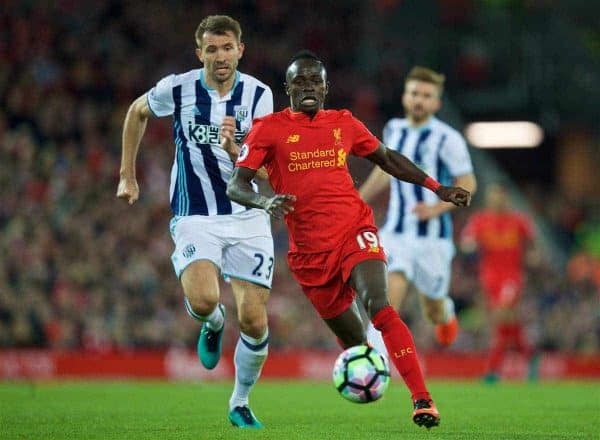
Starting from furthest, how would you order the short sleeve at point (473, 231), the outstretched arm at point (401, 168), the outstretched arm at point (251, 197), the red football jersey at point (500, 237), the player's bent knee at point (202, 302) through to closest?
the red football jersey at point (500, 237) → the short sleeve at point (473, 231) → the player's bent knee at point (202, 302) → the outstretched arm at point (401, 168) → the outstretched arm at point (251, 197)

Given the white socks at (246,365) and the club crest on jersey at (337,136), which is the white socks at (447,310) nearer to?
the white socks at (246,365)

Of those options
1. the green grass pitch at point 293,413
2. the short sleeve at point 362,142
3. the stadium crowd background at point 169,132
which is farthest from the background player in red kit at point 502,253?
the short sleeve at point 362,142

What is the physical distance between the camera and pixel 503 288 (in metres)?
15.7

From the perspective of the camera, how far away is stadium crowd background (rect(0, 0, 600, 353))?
17.0 meters

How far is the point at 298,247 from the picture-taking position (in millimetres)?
7449

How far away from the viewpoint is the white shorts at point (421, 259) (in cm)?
1115

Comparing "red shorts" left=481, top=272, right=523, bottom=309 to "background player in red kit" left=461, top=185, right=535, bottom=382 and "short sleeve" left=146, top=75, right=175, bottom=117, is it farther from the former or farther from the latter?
"short sleeve" left=146, top=75, right=175, bottom=117

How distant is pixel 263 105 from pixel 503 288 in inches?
320

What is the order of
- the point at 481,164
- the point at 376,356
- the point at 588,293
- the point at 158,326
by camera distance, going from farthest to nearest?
the point at 481,164 → the point at 588,293 → the point at 158,326 → the point at 376,356

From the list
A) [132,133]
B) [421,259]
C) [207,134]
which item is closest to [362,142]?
[207,134]

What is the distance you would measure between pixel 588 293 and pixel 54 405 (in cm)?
1067

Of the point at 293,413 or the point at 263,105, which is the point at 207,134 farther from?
the point at 293,413

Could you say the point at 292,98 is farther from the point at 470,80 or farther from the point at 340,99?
the point at 470,80

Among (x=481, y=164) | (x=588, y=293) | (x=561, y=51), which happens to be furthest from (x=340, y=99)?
(x=588, y=293)
